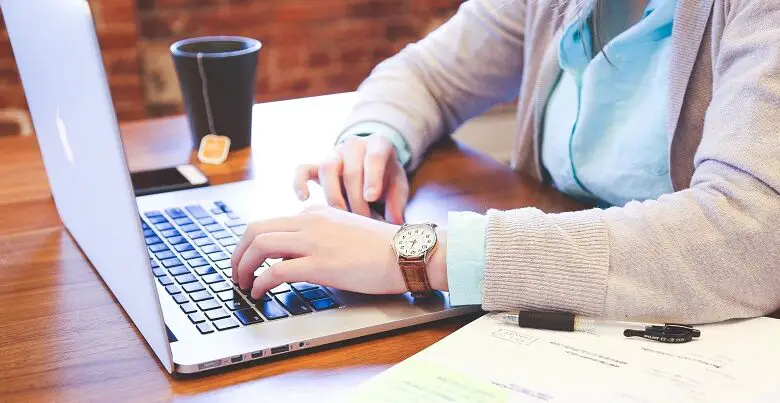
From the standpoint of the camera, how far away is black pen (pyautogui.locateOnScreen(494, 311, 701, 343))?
77 centimetres

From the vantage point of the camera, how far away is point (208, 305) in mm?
834

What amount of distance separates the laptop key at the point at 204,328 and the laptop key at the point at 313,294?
0.32 ft

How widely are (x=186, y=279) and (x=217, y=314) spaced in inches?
3.6

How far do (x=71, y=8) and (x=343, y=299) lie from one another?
35 centimetres

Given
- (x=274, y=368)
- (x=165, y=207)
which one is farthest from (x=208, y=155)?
(x=274, y=368)

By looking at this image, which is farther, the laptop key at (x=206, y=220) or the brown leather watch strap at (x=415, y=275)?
the laptop key at (x=206, y=220)

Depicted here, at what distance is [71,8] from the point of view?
2.25ft

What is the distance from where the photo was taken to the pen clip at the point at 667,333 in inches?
30.2

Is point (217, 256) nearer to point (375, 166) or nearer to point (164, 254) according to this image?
point (164, 254)

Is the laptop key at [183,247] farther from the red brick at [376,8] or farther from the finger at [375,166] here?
the red brick at [376,8]

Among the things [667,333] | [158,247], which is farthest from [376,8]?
[667,333]

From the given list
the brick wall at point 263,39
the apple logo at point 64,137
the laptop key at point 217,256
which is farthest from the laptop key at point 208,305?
the brick wall at point 263,39

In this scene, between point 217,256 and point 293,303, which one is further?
point 217,256

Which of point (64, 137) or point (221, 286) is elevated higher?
point (64, 137)
